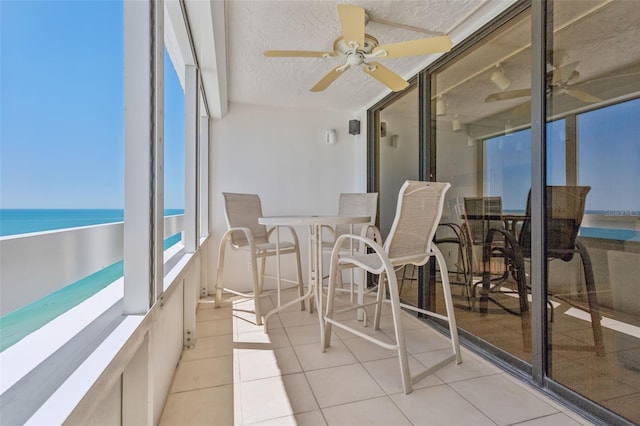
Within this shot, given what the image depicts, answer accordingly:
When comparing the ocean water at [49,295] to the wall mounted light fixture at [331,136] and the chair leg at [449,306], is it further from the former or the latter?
the wall mounted light fixture at [331,136]

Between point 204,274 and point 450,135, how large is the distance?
2.94 metres

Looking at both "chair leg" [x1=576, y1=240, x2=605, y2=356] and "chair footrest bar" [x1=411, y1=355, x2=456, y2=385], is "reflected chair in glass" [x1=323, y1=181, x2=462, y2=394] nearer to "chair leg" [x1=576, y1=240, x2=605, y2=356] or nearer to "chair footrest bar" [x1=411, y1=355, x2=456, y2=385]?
"chair footrest bar" [x1=411, y1=355, x2=456, y2=385]

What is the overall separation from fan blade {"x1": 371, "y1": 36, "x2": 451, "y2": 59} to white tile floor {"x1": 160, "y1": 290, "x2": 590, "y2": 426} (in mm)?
1982

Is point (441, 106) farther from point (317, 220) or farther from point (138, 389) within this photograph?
point (138, 389)

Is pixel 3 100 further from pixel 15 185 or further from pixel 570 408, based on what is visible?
pixel 570 408

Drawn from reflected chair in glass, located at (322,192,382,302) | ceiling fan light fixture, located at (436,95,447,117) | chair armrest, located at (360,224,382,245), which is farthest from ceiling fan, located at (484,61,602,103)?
reflected chair in glass, located at (322,192,382,302)

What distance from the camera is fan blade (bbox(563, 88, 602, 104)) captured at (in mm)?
1426

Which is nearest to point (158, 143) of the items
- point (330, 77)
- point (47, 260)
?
point (47, 260)

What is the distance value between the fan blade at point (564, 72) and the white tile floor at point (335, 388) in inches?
65.1

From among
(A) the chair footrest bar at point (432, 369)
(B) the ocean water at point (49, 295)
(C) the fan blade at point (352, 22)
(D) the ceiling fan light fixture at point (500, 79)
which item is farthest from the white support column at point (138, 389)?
(D) the ceiling fan light fixture at point (500, 79)

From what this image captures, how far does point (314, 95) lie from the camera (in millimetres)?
3436

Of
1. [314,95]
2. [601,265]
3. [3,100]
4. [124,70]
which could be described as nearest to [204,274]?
[314,95]

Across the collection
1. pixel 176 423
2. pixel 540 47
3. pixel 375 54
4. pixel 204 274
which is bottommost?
pixel 176 423

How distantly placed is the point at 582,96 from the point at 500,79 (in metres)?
0.59
